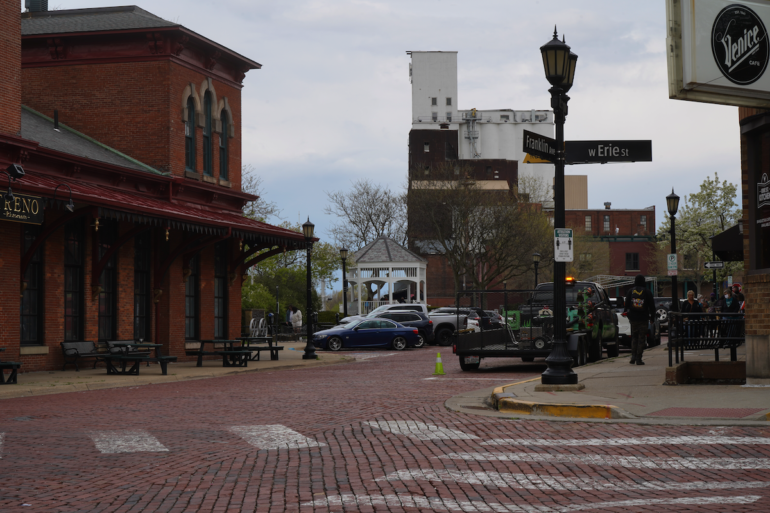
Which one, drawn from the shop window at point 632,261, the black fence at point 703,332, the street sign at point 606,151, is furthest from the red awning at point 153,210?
the shop window at point 632,261

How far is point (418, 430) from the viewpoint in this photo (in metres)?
10.4

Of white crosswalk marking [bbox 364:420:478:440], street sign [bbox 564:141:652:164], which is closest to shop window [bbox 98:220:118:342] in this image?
street sign [bbox 564:141:652:164]

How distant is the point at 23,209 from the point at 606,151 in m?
11.7

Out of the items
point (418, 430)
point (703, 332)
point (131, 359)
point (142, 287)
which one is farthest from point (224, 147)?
point (418, 430)

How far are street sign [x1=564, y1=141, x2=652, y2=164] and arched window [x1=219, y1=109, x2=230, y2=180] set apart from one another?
59.2 ft

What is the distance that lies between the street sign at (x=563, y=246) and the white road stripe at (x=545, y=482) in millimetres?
6443

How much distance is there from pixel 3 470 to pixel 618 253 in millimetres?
100263

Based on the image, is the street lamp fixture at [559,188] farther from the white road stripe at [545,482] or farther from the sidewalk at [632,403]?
the white road stripe at [545,482]

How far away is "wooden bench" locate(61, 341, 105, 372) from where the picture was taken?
2114 cm

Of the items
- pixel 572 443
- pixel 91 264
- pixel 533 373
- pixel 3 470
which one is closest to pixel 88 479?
pixel 3 470

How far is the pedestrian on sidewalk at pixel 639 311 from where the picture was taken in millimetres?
18781

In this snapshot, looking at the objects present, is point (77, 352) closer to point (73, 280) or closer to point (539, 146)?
point (73, 280)

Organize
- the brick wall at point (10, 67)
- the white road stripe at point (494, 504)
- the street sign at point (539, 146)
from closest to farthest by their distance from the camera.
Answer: the white road stripe at point (494, 504)
the street sign at point (539, 146)
the brick wall at point (10, 67)

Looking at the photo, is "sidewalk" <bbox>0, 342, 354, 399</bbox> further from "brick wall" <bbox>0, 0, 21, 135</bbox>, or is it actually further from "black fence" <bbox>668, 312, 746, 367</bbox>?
"black fence" <bbox>668, 312, 746, 367</bbox>
